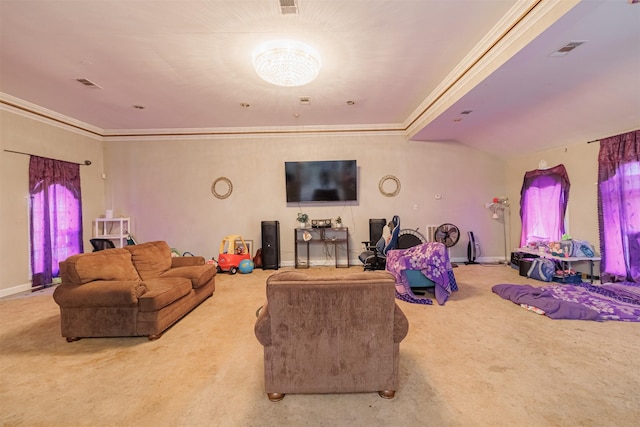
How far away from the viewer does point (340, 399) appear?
1823 millimetres

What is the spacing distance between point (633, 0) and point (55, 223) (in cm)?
777

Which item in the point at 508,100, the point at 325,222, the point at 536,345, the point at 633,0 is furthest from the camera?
the point at 325,222

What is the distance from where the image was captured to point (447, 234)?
5617mm

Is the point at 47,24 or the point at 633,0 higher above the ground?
the point at 47,24

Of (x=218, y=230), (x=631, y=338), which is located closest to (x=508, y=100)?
(x=631, y=338)

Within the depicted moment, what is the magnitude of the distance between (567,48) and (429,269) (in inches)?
106

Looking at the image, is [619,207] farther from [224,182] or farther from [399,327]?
[224,182]

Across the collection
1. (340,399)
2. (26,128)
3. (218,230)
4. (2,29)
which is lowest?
(340,399)

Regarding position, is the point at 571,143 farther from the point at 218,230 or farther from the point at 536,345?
the point at 218,230

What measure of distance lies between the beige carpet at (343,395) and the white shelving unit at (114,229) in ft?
9.03

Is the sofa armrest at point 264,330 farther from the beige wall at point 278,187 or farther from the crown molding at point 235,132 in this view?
the crown molding at point 235,132

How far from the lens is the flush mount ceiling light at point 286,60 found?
2920mm

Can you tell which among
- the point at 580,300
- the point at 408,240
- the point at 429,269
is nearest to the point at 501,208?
the point at 408,240

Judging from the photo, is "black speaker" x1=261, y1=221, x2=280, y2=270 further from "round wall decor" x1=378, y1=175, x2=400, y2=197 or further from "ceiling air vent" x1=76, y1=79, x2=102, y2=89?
"ceiling air vent" x1=76, y1=79, x2=102, y2=89
